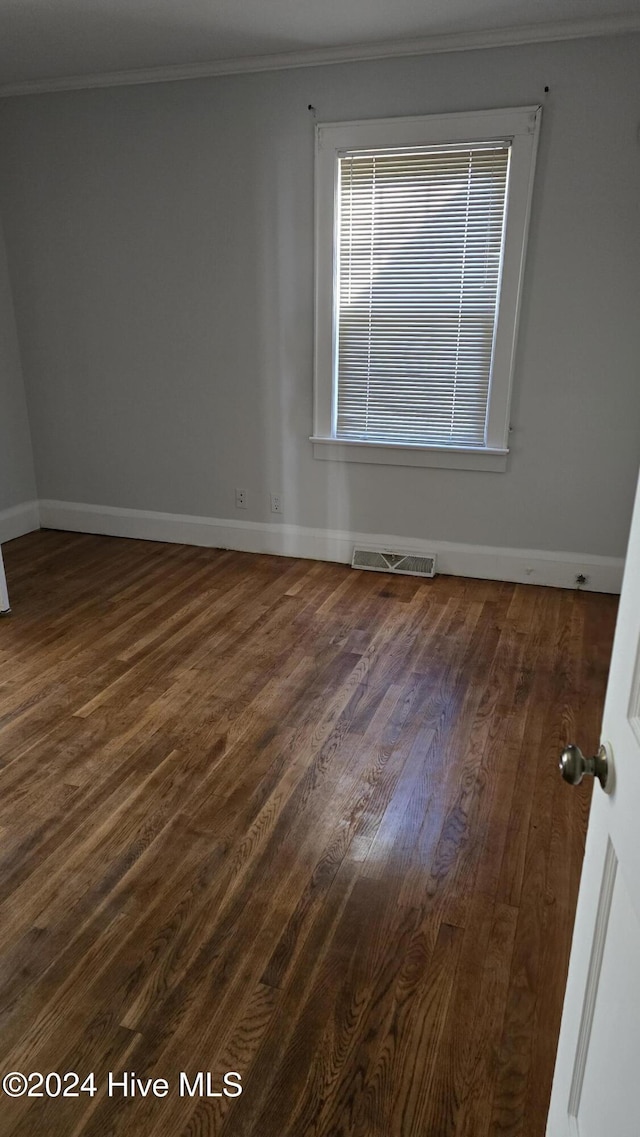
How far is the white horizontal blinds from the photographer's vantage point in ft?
11.3

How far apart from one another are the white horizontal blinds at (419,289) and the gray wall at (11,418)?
7.03ft

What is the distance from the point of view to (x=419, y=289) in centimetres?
364

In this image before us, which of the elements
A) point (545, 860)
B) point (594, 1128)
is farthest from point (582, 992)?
point (545, 860)

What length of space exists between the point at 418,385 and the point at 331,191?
1.06 meters

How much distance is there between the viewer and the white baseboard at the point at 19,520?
4578 mm

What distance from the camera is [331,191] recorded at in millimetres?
3629

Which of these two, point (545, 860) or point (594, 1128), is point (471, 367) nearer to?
point (545, 860)

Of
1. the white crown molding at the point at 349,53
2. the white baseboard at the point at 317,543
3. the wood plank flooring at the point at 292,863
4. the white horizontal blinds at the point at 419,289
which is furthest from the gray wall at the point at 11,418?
the white horizontal blinds at the point at 419,289

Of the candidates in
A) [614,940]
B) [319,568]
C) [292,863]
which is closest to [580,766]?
[614,940]

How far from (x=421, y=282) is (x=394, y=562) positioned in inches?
58.6

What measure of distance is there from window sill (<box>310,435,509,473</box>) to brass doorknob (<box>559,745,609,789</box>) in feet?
9.80

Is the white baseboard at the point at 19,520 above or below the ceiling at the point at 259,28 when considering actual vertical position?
below

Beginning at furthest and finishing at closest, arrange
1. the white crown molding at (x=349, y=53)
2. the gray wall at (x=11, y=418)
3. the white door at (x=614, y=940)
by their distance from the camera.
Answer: the gray wall at (x=11, y=418)
the white crown molding at (x=349, y=53)
the white door at (x=614, y=940)

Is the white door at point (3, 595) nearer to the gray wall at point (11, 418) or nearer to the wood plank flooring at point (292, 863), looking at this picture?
the wood plank flooring at point (292, 863)
